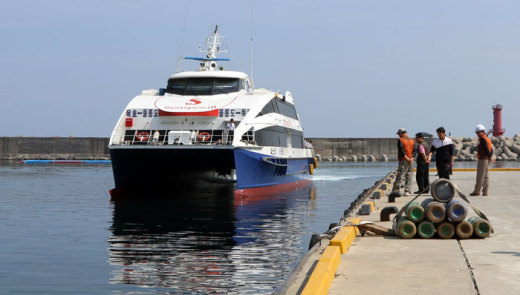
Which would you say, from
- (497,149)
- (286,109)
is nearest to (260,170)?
(286,109)

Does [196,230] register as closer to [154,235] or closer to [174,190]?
[154,235]

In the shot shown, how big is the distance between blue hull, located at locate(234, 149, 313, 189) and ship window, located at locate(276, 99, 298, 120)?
6.88 ft

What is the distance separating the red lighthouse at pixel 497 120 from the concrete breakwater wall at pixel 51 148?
5159cm

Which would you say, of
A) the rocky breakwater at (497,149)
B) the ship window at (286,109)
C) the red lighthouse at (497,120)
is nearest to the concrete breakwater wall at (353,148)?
the rocky breakwater at (497,149)

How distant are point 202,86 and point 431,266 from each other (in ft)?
61.2

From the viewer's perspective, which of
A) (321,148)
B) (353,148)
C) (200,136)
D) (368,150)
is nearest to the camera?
(200,136)

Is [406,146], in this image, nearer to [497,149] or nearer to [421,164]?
[421,164]

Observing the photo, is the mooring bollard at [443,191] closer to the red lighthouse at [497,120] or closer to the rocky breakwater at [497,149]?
the rocky breakwater at [497,149]

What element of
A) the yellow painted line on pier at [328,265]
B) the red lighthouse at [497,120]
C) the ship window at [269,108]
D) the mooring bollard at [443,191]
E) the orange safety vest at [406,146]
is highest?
the red lighthouse at [497,120]

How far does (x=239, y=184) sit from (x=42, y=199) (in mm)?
7991

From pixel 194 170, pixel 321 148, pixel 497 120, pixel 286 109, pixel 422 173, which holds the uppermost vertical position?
pixel 497 120

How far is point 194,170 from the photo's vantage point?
1065 inches

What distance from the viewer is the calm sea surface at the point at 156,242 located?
370 inches

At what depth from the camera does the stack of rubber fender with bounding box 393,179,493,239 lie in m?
9.70
